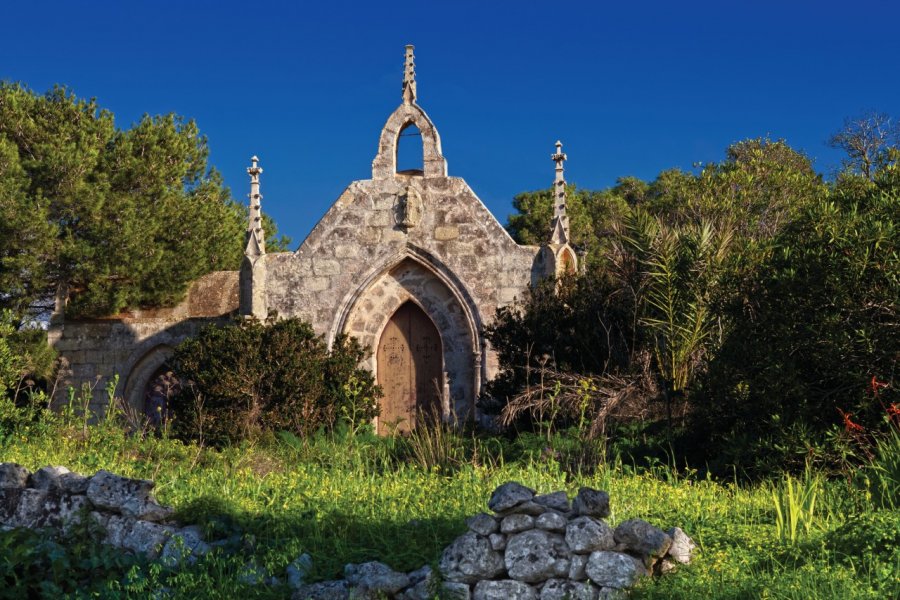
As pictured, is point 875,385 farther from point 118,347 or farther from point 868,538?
point 118,347

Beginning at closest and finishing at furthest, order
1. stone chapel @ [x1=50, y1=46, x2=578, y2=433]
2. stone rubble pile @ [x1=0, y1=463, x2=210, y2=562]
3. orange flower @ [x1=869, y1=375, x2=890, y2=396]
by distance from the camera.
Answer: stone rubble pile @ [x1=0, y1=463, x2=210, y2=562] < orange flower @ [x1=869, y1=375, x2=890, y2=396] < stone chapel @ [x1=50, y1=46, x2=578, y2=433]

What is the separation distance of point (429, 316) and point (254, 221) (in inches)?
135

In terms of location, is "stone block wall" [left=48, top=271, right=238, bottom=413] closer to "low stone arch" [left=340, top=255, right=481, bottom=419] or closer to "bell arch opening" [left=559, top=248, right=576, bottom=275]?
"low stone arch" [left=340, top=255, right=481, bottom=419]

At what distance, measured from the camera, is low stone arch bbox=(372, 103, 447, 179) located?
58.7 feet

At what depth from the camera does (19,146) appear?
2125cm

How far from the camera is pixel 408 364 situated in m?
17.9

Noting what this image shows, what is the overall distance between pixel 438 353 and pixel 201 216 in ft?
25.0

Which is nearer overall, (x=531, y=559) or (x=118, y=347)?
(x=531, y=559)

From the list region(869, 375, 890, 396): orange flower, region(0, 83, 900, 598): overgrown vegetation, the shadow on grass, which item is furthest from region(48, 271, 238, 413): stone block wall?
region(869, 375, 890, 396): orange flower

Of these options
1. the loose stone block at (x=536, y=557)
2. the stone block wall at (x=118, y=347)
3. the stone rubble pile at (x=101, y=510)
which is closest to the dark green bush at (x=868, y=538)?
the loose stone block at (x=536, y=557)

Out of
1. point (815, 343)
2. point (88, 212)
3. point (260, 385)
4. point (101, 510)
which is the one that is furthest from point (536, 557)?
point (88, 212)

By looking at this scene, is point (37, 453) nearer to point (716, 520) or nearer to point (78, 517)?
point (78, 517)

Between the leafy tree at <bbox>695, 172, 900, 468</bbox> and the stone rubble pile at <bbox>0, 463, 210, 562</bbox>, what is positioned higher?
the leafy tree at <bbox>695, 172, 900, 468</bbox>

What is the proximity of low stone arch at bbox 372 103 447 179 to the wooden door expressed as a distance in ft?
7.59
